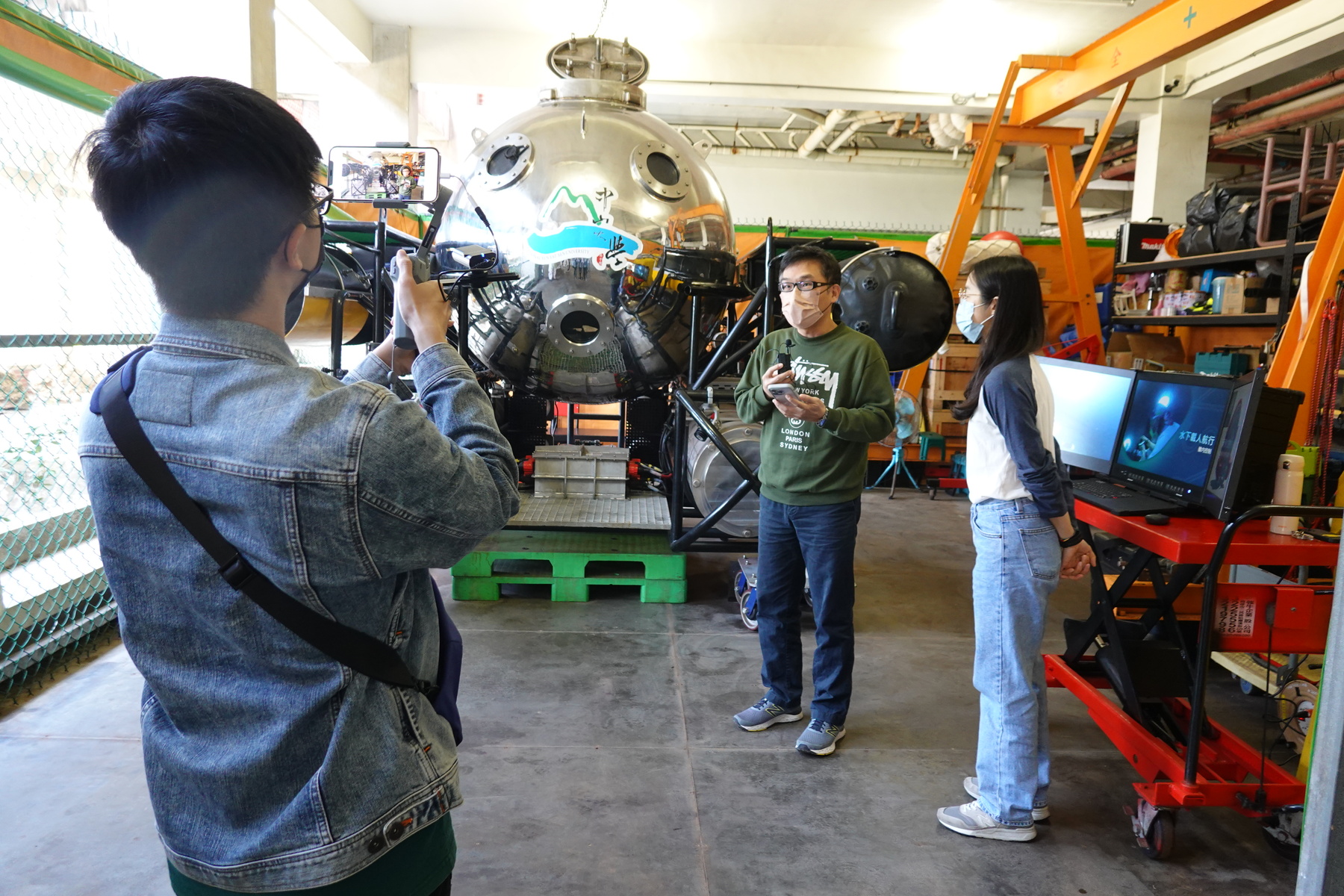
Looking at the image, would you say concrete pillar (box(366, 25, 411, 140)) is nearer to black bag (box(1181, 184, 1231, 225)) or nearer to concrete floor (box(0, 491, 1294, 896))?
concrete floor (box(0, 491, 1294, 896))

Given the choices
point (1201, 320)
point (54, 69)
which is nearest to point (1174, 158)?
point (1201, 320)

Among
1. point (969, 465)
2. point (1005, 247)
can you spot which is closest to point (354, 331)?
point (969, 465)

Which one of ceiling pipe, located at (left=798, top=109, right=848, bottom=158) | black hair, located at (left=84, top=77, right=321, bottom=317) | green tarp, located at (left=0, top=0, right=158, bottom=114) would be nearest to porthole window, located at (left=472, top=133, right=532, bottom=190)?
green tarp, located at (left=0, top=0, right=158, bottom=114)

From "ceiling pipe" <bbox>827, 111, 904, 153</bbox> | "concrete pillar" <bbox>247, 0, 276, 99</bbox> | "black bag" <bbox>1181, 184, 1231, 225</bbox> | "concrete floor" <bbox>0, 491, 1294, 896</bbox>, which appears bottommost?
A: "concrete floor" <bbox>0, 491, 1294, 896</bbox>

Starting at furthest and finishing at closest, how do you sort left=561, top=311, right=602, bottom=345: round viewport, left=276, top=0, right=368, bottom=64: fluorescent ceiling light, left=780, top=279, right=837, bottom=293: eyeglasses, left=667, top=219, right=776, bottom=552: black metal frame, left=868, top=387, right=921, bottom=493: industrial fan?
left=868, top=387, right=921, bottom=493: industrial fan < left=276, top=0, right=368, bottom=64: fluorescent ceiling light < left=561, top=311, right=602, bottom=345: round viewport < left=667, top=219, right=776, bottom=552: black metal frame < left=780, top=279, right=837, bottom=293: eyeglasses

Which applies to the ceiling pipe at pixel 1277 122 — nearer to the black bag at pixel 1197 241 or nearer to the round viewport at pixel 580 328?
the black bag at pixel 1197 241

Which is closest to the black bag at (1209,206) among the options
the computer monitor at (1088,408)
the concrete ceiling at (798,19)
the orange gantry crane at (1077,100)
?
the orange gantry crane at (1077,100)

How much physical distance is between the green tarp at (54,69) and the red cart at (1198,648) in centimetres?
379

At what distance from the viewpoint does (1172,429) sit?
123 inches

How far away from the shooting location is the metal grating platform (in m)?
5.12

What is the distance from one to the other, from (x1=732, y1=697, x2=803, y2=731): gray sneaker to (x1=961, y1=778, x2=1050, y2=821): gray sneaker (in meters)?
0.74

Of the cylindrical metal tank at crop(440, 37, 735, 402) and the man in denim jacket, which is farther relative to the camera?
the cylindrical metal tank at crop(440, 37, 735, 402)

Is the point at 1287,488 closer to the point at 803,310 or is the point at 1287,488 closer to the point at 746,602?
the point at 803,310

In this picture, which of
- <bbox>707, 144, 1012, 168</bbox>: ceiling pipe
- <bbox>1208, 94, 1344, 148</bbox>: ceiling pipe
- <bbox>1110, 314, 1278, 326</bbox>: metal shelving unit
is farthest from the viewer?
<bbox>707, 144, 1012, 168</bbox>: ceiling pipe
